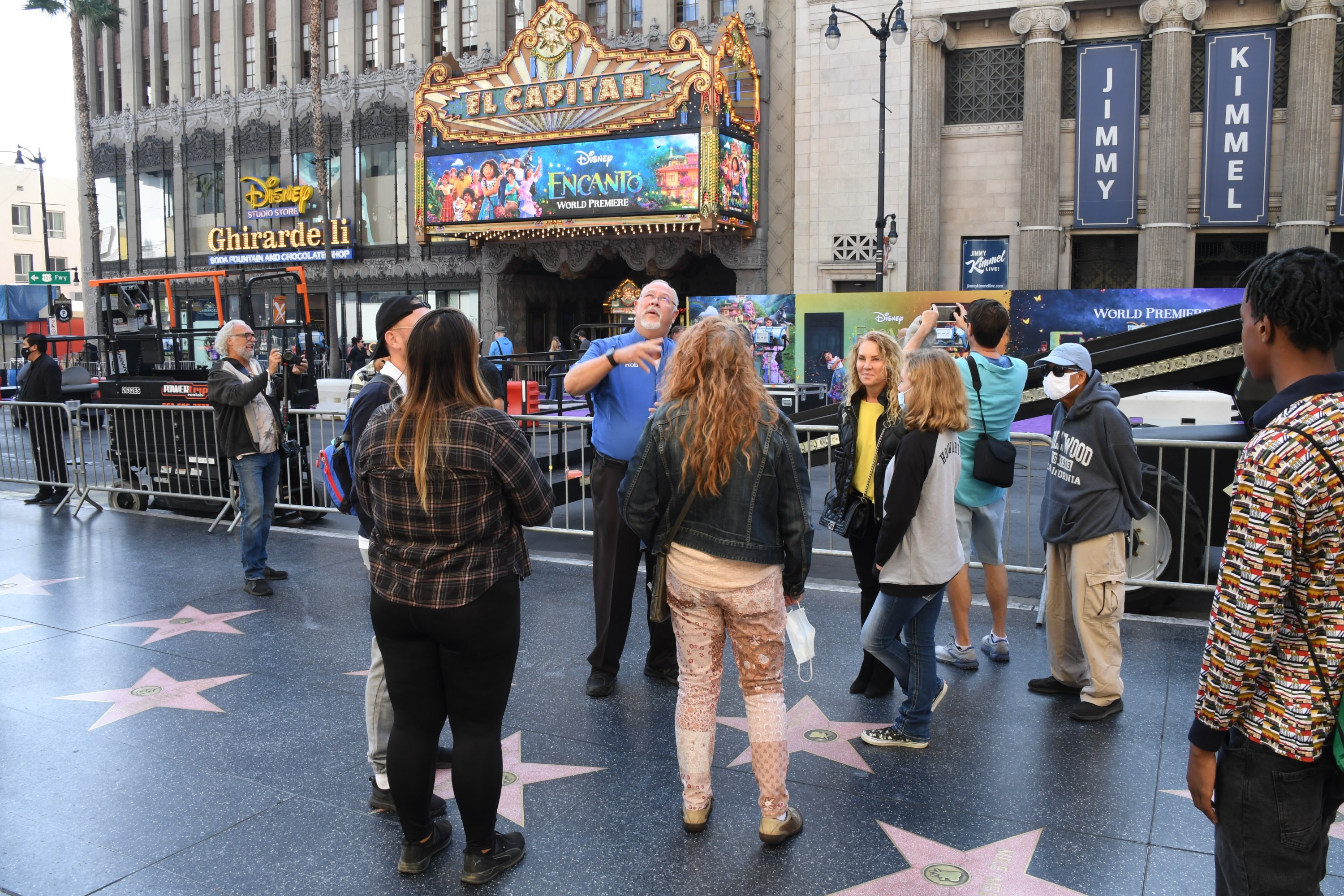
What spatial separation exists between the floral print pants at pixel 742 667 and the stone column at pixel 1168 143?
83.4 ft

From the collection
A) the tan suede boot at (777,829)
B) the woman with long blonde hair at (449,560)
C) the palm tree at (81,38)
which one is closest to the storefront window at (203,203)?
the palm tree at (81,38)

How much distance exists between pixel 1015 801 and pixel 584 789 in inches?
72.0

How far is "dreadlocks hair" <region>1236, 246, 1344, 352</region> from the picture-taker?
218 cm

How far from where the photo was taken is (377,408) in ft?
13.4

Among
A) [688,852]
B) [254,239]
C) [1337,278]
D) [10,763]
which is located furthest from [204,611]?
[254,239]

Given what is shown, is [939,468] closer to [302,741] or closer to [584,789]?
[584,789]

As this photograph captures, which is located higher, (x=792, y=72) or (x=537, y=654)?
(x=792, y=72)

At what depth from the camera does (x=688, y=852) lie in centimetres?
378

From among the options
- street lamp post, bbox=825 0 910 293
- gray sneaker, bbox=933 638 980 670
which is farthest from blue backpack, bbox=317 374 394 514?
street lamp post, bbox=825 0 910 293

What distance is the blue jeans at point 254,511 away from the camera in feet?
25.5

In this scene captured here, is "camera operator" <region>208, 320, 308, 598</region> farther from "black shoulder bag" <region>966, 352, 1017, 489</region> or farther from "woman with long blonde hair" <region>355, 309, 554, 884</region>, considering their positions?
"black shoulder bag" <region>966, 352, 1017, 489</region>

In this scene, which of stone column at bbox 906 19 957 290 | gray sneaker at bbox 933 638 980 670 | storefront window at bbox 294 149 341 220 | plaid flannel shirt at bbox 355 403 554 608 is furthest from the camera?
storefront window at bbox 294 149 341 220

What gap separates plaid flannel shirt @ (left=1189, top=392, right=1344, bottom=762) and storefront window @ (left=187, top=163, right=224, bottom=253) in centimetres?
4424

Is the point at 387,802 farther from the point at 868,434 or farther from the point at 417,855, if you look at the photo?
the point at 868,434
